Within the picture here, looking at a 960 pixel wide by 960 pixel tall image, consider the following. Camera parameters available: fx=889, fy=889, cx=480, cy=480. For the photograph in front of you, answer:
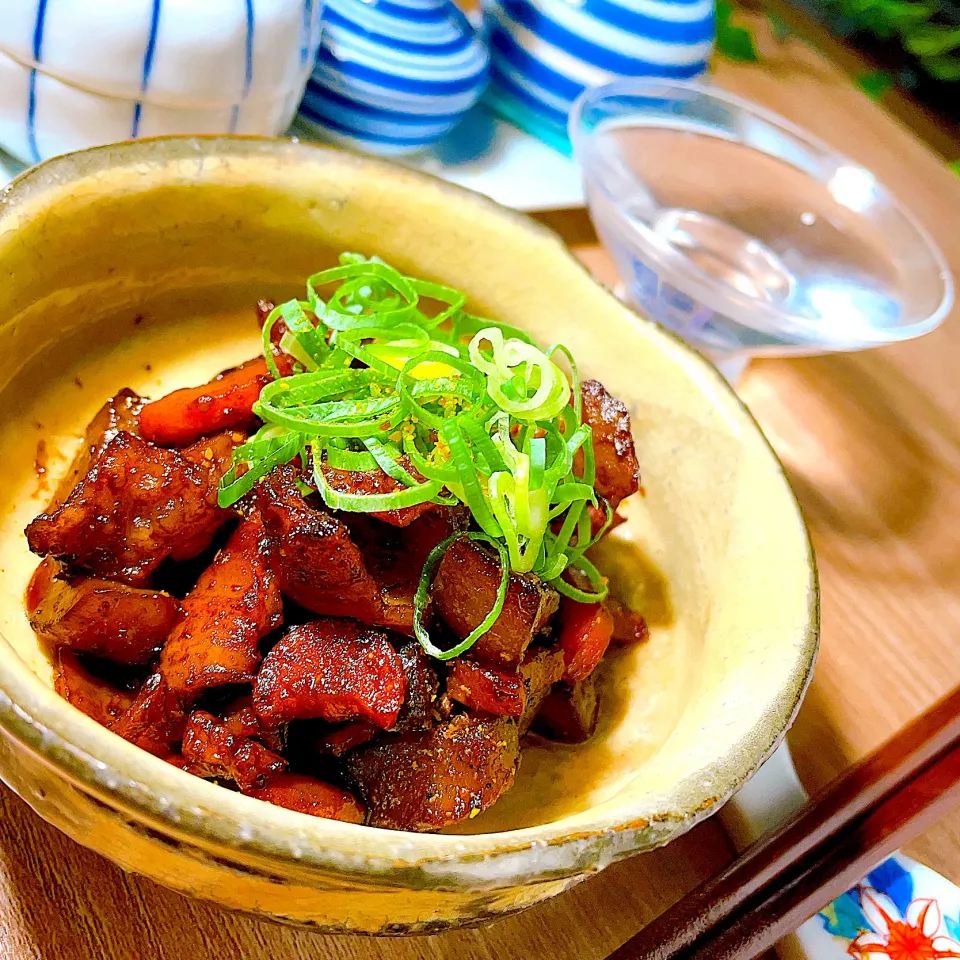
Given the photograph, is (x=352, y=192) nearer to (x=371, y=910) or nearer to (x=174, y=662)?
(x=174, y=662)

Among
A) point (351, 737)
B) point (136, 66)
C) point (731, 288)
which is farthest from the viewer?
point (731, 288)

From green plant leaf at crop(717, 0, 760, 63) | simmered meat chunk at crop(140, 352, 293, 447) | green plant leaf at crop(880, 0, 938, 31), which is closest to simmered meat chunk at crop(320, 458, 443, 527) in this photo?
simmered meat chunk at crop(140, 352, 293, 447)

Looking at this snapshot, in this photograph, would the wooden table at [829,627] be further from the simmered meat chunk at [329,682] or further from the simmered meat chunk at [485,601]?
the simmered meat chunk at [485,601]

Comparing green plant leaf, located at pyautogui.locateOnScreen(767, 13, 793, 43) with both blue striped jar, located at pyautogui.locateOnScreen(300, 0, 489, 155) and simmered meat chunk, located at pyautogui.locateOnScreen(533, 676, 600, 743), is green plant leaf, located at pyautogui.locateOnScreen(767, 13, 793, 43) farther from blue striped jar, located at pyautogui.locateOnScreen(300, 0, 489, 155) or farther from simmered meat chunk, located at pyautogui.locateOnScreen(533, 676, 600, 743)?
simmered meat chunk, located at pyautogui.locateOnScreen(533, 676, 600, 743)

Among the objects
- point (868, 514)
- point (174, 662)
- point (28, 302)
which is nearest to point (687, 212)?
point (868, 514)

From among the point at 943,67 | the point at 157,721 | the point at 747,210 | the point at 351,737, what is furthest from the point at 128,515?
the point at 943,67

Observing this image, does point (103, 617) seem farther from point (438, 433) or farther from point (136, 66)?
point (136, 66)
